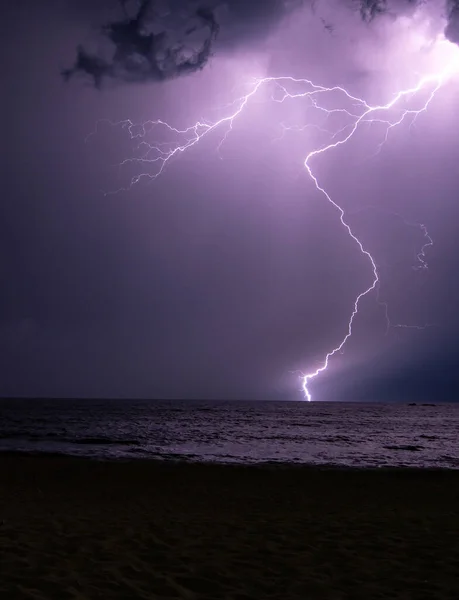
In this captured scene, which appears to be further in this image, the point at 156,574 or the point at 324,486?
the point at 324,486

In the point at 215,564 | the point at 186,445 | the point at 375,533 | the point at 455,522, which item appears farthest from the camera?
the point at 186,445

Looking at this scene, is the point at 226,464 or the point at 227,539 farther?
the point at 226,464

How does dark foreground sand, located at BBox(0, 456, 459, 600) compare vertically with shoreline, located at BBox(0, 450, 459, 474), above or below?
above

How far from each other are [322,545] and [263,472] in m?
8.21

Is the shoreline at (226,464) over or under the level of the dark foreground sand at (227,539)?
under

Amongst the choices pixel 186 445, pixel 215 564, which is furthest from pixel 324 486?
pixel 186 445

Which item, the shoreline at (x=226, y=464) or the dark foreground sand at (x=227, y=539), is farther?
the shoreline at (x=226, y=464)

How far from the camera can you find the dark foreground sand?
178 inches

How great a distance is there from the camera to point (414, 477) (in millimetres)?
13602

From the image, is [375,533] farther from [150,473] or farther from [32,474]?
[32,474]

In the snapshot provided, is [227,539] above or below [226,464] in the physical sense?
→ above

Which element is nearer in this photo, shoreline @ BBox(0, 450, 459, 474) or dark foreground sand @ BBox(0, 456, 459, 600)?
dark foreground sand @ BBox(0, 456, 459, 600)

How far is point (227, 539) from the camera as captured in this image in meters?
6.40

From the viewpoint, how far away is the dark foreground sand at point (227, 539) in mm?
4516
